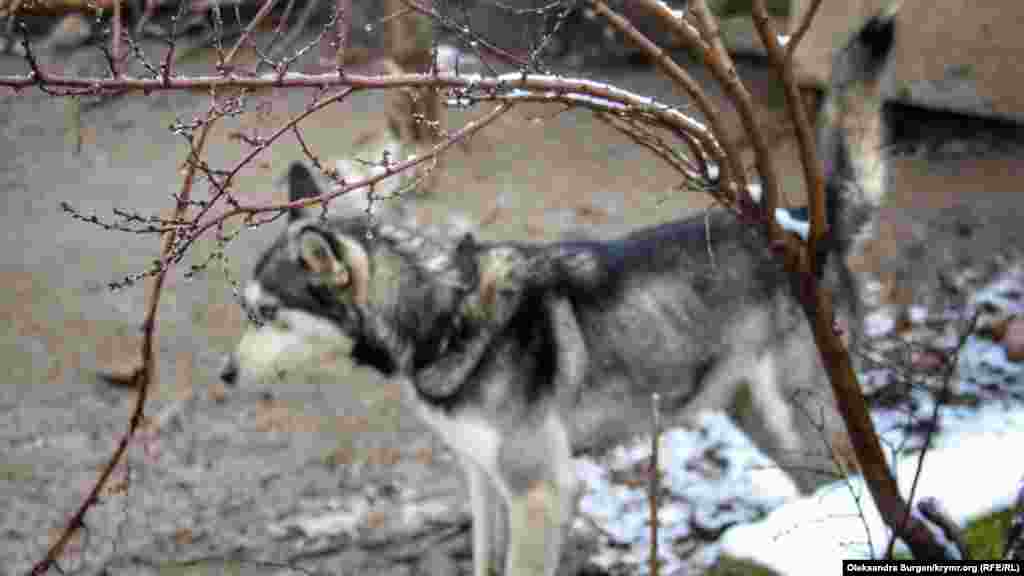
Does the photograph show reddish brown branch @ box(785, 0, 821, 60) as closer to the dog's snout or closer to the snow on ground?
the snow on ground

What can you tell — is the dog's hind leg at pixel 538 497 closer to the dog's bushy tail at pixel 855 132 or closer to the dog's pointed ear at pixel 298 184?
the dog's pointed ear at pixel 298 184

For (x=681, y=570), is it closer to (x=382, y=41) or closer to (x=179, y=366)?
(x=179, y=366)

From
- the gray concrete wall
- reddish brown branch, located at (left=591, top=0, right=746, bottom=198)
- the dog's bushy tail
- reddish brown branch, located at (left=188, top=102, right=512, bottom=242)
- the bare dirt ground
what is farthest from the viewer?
the gray concrete wall

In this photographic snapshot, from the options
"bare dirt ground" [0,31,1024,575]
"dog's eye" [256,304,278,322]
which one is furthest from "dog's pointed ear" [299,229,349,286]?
"bare dirt ground" [0,31,1024,575]

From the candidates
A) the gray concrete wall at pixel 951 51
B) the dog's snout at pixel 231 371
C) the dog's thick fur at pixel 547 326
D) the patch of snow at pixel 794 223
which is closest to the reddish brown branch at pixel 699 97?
the patch of snow at pixel 794 223

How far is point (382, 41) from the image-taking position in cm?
958

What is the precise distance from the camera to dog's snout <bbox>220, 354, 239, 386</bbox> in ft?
13.4

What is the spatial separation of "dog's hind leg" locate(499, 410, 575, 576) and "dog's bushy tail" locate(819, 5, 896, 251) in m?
1.34

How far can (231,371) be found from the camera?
4098 mm

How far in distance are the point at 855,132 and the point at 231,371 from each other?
2430 millimetres

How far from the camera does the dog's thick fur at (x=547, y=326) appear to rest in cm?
382

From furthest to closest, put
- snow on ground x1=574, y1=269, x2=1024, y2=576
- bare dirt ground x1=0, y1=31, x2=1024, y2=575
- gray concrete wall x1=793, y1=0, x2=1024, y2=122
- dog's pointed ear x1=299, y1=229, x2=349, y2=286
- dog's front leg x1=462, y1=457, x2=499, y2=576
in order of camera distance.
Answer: gray concrete wall x1=793, y1=0, x2=1024, y2=122, bare dirt ground x1=0, y1=31, x2=1024, y2=575, dog's front leg x1=462, y1=457, x2=499, y2=576, dog's pointed ear x1=299, y1=229, x2=349, y2=286, snow on ground x1=574, y1=269, x2=1024, y2=576

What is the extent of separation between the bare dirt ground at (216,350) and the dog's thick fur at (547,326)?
1.12 ft

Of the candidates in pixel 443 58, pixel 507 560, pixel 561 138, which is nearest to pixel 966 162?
pixel 561 138
